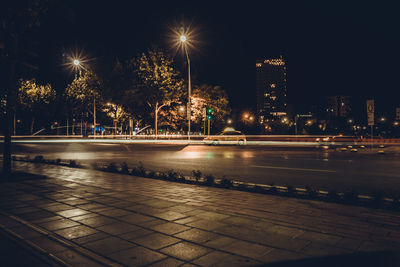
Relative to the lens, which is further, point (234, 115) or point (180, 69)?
point (234, 115)

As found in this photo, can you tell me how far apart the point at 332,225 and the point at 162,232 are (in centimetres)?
252

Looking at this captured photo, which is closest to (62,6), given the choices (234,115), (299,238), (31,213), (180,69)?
(31,213)

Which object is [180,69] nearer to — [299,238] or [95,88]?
[95,88]

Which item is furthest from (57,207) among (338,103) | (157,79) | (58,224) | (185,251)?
(338,103)

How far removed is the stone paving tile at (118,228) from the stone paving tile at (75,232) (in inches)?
Result: 6.1

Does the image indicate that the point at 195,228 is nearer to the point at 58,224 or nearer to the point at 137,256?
the point at 137,256

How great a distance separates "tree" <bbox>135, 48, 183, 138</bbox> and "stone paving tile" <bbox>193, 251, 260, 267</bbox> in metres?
35.1

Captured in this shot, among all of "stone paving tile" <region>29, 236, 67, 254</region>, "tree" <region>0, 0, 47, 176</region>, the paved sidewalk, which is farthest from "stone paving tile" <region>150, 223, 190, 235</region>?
"tree" <region>0, 0, 47, 176</region>

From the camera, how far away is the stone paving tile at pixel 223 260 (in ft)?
10.9

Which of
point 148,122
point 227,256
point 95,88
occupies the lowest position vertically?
point 227,256

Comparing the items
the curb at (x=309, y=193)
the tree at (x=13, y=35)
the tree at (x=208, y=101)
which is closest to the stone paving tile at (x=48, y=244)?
the curb at (x=309, y=193)

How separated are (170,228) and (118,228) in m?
0.77

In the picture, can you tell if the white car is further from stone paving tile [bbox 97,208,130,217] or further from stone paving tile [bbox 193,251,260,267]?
stone paving tile [bbox 193,251,260,267]

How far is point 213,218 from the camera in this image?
4.98m
